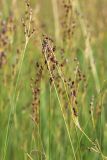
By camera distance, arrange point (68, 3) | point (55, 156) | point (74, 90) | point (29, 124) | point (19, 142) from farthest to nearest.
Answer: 1. point (29, 124)
2. point (19, 142)
3. point (55, 156)
4. point (68, 3)
5. point (74, 90)

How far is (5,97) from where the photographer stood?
2.48m

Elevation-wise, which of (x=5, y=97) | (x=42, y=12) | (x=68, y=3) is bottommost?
(x=5, y=97)

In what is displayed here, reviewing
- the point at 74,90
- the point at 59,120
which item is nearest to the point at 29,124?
the point at 59,120

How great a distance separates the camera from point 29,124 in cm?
261

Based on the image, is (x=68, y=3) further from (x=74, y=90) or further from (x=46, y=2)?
(x=46, y=2)

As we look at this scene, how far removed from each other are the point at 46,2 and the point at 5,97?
4625mm

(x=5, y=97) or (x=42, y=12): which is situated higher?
(x=42, y=12)

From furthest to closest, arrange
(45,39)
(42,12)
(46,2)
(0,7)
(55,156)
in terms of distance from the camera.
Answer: (46,2)
(42,12)
(0,7)
(55,156)
(45,39)

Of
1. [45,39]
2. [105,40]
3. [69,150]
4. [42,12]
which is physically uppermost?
[42,12]

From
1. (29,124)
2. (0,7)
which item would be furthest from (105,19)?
(29,124)

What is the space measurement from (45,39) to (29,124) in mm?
1183

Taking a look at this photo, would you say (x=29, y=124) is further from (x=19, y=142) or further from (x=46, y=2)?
(x=46, y=2)

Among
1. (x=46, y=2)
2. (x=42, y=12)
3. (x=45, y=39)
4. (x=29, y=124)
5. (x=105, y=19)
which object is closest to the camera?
(x=45, y=39)

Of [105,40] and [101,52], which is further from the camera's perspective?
[105,40]
